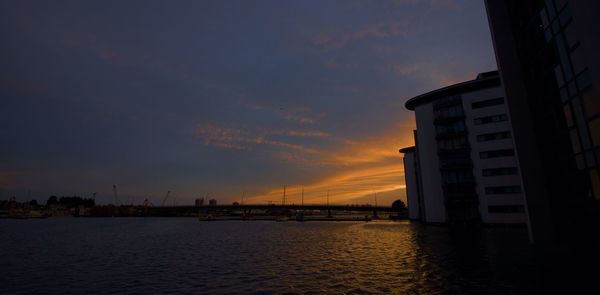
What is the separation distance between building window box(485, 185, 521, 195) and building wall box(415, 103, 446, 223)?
11.3 m

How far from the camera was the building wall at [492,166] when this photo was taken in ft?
239

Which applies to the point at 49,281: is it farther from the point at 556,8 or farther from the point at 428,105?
the point at 428,105

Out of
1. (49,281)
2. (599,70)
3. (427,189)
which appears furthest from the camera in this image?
(427,189)

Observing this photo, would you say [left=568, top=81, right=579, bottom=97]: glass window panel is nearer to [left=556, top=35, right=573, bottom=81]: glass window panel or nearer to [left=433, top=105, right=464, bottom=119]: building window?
[left=556, top=35, right=573, bottom=81]: glass window panel

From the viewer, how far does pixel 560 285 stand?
66.0ft

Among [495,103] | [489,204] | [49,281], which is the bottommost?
[49,281]

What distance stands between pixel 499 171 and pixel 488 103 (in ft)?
57.6

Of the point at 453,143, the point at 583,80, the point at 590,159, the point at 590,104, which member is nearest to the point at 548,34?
the point at 583,80

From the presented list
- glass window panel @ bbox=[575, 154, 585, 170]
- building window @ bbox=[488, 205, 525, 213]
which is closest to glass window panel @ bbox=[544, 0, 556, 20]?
glass window panel @ bbox=[575, 154, 585, 170]

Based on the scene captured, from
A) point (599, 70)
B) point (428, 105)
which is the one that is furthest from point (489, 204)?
point (599, 70)

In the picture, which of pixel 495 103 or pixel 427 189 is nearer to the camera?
pixel 495 103

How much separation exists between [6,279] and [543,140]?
57.6 meters

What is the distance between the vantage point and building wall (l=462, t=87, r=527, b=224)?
72.9 metres

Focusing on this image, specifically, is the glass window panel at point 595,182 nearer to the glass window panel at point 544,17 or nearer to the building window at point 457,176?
the glass window panel at point 544,17
